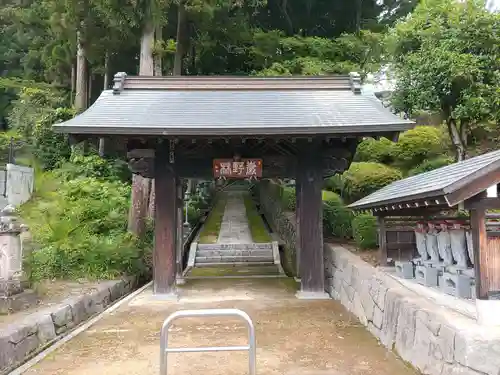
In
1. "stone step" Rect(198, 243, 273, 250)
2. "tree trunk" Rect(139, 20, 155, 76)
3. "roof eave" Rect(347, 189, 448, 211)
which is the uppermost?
"tree trunk" Rect(139, 20, 155, 76)

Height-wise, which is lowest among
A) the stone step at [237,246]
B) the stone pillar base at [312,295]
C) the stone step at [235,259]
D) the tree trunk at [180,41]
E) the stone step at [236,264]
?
the stone pillar base at [312,295]

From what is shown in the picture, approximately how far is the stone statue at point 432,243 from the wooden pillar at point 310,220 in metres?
3.00

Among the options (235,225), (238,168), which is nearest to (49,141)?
(235,225)

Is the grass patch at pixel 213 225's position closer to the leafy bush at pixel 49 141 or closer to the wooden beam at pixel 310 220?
the wooden beam at pixel 310 220

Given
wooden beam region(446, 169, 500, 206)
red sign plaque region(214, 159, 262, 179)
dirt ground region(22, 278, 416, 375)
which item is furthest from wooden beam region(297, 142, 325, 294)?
wooden beam region(446, 169, 500, 206)

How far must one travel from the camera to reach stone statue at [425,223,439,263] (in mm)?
6602

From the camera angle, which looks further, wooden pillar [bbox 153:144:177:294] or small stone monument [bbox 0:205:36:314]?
wooden pillar [bbox 153:144:177:294]

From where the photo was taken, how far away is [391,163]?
1588cm

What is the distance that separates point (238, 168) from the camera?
30.5ft

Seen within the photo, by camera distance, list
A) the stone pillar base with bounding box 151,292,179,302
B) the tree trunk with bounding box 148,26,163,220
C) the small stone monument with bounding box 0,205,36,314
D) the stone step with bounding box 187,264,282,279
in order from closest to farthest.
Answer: the small stone monument with bounding box 0,205,36,314 → the stone pillar base with bounding box 151,292,179,302 → the stone step with bounding box 187,264,282,279 → the tree trunk with bounding box 148,26,163,220

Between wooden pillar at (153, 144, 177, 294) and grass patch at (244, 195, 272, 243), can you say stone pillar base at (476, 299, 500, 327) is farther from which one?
grass patch at (244, 195, 272, 243)

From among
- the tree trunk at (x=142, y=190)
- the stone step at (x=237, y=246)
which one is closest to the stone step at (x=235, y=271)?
the stone step at (x=237, y=246)

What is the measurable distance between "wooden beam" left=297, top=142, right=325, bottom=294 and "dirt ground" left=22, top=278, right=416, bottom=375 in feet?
2.25

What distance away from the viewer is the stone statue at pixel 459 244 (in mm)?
5743
